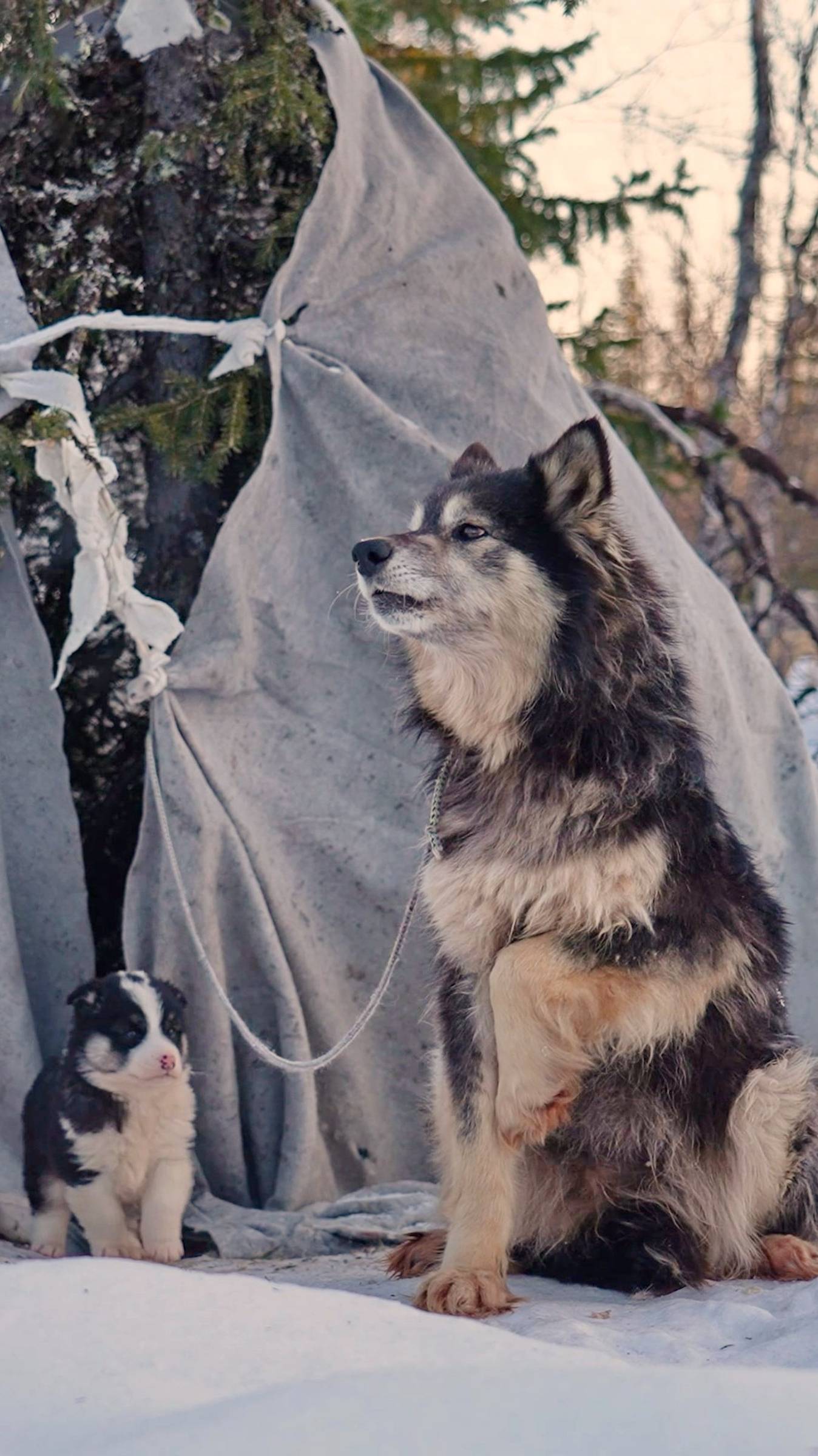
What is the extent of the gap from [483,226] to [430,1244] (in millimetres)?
3298

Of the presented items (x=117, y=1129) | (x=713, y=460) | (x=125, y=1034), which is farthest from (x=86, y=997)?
(x=713, y=460)

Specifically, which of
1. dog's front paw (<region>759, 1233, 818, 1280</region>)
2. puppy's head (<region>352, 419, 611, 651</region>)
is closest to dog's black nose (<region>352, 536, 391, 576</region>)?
Answer: puppy's head (<region>352, 419, 611, 651</region>)

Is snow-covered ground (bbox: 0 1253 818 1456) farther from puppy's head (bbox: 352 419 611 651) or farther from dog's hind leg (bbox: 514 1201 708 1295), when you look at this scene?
puppy's head (bbox: 352 419 611 651)

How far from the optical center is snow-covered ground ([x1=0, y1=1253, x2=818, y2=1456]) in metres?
1.98

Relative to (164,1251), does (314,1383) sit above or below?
above

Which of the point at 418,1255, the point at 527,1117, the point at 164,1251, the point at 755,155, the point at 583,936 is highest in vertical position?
the point at 755,155

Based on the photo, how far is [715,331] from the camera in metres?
15.4

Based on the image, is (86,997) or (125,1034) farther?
(86,997)

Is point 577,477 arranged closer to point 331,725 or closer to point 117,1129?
point 331,725

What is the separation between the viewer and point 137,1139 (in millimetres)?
4070

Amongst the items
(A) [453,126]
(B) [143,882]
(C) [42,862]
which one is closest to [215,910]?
(B) [143,882]

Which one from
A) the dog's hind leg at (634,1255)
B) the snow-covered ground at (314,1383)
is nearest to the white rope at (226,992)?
the dog's hind leg at (634,1255)

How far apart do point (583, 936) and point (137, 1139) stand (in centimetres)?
158

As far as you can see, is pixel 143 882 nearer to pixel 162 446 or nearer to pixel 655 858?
pixel 162 446
